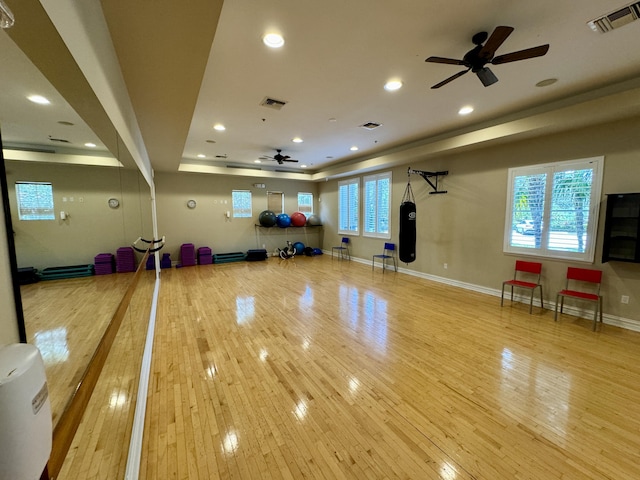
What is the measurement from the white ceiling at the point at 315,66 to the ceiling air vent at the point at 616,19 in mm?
63

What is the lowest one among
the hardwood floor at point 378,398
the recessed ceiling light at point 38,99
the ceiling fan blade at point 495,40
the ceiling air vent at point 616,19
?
the hardwood floor at point 378,398

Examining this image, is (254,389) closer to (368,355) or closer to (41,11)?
(368,355)

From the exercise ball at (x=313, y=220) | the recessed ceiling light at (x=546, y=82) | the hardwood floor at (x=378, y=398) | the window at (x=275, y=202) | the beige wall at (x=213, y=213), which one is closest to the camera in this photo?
the hardwood floor at (x=378, y=398)

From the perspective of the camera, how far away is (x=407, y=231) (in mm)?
5625

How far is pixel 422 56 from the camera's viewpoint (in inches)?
112

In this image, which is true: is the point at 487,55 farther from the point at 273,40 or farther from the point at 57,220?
the point at 57,220

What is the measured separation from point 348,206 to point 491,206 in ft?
15.0

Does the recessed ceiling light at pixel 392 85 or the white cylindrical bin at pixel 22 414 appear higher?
the recessed ceiling light at pixel 392 85

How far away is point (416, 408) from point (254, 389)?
1412mm

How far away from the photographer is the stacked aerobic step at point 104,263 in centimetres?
140

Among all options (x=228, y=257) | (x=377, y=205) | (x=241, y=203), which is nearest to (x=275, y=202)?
(x=241, y=203)

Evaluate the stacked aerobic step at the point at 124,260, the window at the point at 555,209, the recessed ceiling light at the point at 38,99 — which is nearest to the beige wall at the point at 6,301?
the recessed ceiling light at the point at 38,99

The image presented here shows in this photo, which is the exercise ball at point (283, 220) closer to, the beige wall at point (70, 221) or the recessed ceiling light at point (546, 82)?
the recessed ceiling light at point (546, 82)

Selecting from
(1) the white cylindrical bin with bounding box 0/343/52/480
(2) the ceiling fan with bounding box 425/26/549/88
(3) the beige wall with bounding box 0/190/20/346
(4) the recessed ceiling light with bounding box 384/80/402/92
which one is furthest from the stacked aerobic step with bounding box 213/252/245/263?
(1) the white cylindrical bin with bounding box 0/343/52/480
